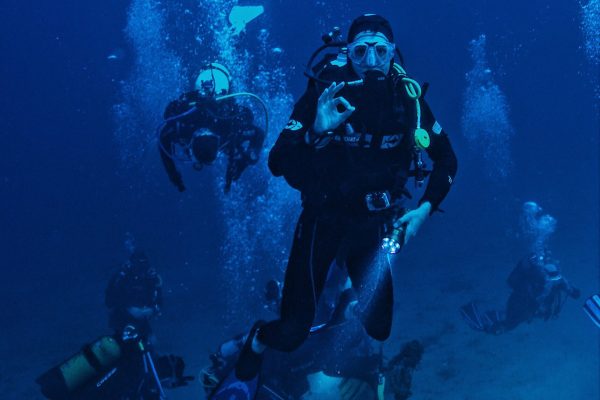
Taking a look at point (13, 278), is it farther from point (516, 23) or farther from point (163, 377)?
point (516, 23)

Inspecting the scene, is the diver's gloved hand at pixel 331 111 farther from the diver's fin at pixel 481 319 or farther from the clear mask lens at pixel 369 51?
the diver's fin at pixel 481 319

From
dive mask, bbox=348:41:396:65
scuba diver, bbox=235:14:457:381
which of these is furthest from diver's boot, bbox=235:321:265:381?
dive mask, bbox=348:41:396:65

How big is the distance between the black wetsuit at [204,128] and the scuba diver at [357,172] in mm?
2439

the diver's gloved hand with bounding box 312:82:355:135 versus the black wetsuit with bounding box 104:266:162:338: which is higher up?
the black wetsuit with bounding box 104:266:162:338

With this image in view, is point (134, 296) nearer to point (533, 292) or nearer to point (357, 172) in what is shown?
point (357, 172)

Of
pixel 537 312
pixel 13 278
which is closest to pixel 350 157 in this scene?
pixel 537 312

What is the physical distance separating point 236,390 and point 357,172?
1.88 meters

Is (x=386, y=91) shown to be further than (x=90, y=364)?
No

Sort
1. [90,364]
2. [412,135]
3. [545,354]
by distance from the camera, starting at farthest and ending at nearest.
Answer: [545,354] < [90,364] < [412,135]

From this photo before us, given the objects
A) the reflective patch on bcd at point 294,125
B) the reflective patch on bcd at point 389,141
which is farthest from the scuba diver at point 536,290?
the reflective patch on bcd at point 294,125

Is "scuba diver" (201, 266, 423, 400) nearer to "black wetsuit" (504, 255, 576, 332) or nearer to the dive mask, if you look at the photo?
the dive mask

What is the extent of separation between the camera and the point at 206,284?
1769 cm

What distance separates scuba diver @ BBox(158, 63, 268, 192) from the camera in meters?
5.40

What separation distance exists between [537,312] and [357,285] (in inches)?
273
